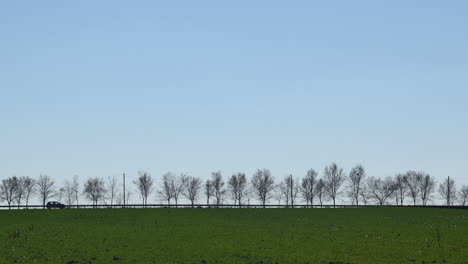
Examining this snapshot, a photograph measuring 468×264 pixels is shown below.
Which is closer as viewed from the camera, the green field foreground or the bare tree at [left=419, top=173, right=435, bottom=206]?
the green field foreground

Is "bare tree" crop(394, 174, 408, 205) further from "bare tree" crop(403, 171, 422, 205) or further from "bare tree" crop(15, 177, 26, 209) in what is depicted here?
"bare tree" crop(15, 177, 26, 209)

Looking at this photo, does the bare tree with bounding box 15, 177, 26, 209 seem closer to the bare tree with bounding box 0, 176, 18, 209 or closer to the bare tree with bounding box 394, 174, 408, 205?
the bare tree with bounding box 0, 176, 18, 209

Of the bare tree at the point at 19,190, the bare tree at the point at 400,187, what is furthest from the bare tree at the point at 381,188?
the bare tree at the point at 19,190

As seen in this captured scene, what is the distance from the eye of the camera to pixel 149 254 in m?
31.8

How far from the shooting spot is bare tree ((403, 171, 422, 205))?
161 metres

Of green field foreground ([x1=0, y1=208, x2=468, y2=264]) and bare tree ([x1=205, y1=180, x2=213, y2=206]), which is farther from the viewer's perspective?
bare tree ([x1=205, y1=180, x2=213, y2=206])

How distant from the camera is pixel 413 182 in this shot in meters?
165

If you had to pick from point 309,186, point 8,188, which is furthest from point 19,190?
point 309,186

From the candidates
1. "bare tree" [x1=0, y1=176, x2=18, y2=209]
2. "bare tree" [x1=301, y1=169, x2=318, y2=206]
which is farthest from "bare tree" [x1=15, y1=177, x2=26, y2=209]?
"bare tree" [x1=301, y1=169, x2=318, y2=206]

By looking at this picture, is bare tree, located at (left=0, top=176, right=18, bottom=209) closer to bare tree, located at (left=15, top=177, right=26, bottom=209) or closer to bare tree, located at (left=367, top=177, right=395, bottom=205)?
bare tree, located at (left=15, top=177, right=26, bottom=209)

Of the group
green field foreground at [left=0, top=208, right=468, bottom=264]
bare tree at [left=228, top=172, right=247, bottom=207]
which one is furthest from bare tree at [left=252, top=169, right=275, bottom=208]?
green field foreground at [left=0, top=208, right=468, bottom=264]

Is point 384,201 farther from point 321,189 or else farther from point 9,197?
point 9,197

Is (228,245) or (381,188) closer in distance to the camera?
(228,245)

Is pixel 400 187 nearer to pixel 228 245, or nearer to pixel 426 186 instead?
pixel 426 186
